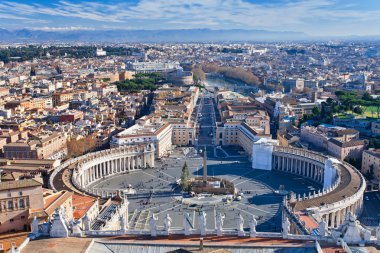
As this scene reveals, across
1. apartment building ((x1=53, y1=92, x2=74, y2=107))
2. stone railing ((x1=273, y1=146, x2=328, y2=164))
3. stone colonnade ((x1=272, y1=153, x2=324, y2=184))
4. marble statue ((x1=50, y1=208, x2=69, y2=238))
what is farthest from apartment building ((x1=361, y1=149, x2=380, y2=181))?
apartment building ((x1=53, y1=92, x2=74, y2=107))

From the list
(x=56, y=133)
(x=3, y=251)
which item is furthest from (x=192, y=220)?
(x=56, y=133)

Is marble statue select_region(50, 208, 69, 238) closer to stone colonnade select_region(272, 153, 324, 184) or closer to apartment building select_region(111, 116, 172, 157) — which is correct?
stone colonnade select_region(272, 153, 324, 184)

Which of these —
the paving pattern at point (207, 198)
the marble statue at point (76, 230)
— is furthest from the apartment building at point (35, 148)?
the marble statue at point (76, 230)

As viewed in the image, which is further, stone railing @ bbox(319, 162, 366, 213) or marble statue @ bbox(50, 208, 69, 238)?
stone railing @ bbox(319, 162, 366, 213)

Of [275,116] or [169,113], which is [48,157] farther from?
[275,116]

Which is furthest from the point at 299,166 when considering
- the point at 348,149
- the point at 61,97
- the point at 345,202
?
the point at 61,97

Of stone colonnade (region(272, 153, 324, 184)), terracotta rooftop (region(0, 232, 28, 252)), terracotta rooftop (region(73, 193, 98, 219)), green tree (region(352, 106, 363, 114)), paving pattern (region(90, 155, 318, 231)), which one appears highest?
Answer: green tree (region(352, 106, 363, 114))

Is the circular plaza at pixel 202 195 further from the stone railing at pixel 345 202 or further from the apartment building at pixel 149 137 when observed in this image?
the stone railing at pixel 345 202
